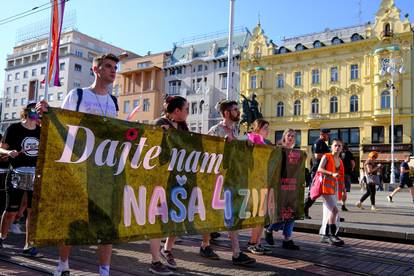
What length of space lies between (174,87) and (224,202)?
55.7 metres

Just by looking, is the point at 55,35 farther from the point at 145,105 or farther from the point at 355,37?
the point at 145,105

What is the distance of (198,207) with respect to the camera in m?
4.75

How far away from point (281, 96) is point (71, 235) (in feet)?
159

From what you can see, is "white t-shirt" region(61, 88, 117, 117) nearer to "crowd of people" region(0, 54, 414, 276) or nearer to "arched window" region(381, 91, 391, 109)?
"crowd of people" region(0, 54, 414, 276)

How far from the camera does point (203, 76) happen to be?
56.9 metres

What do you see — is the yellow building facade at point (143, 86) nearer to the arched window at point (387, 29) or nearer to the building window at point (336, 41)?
the building window at point (336, 41)

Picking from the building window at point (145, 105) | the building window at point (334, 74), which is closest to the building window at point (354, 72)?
the building window at point (334, 74)

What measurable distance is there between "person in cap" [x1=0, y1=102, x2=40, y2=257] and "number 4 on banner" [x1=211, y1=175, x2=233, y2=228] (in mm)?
2265

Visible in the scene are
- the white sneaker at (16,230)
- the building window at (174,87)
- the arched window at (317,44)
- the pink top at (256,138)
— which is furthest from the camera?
the building window at (174,87)

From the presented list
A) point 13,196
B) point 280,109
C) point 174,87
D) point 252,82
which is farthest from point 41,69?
point 13,196

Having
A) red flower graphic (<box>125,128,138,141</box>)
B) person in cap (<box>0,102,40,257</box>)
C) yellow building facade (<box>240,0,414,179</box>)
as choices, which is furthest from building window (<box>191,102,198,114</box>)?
red flower graphic (<box>125,128,138,141</box>)

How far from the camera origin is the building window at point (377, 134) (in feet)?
143

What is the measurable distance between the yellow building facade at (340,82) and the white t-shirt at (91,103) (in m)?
41.9

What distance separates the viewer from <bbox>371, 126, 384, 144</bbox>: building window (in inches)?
1710
